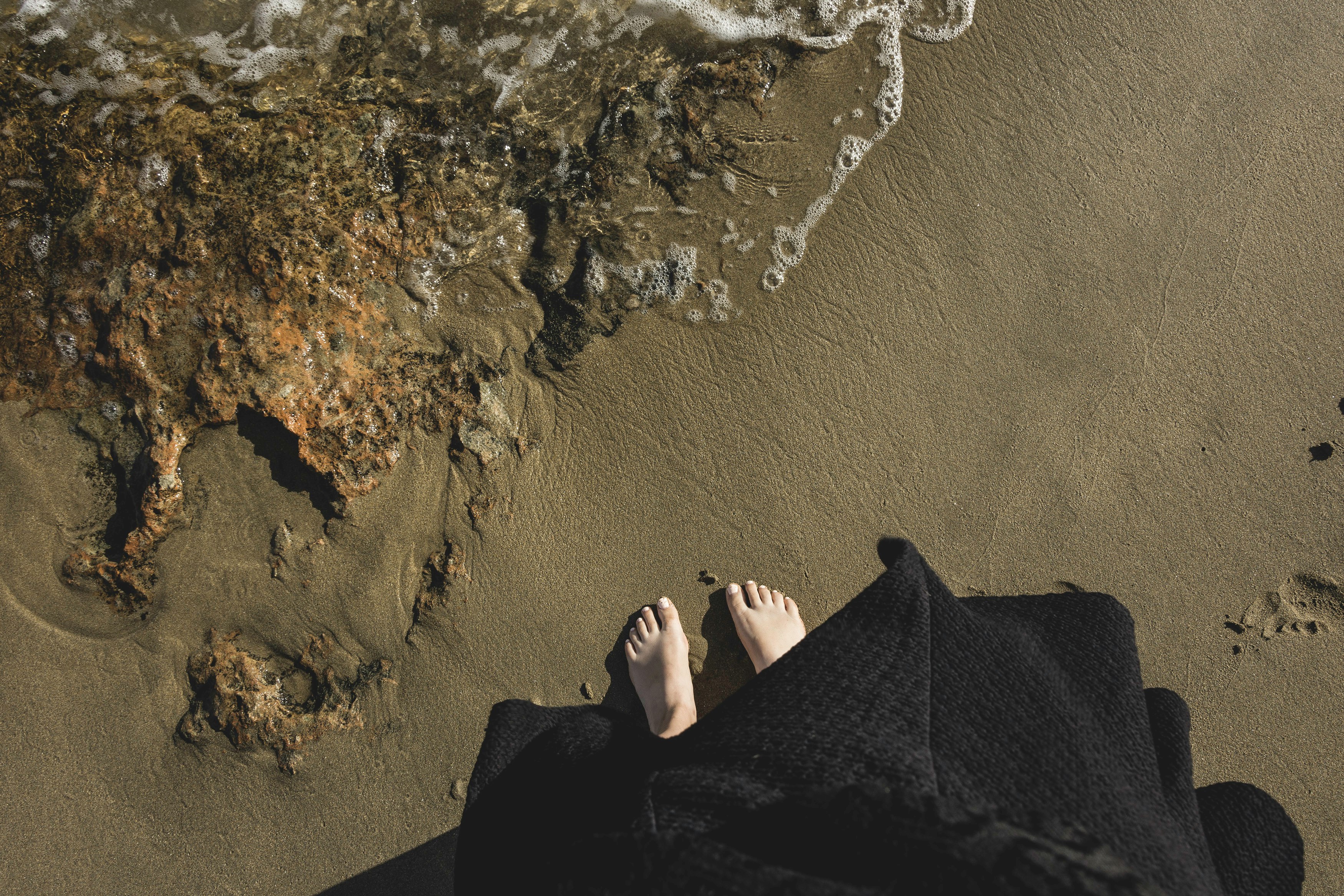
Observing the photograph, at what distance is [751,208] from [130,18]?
229 centimetres

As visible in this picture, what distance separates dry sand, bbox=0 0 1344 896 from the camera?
7.63 ft

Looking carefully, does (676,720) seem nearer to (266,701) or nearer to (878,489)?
(878,489)

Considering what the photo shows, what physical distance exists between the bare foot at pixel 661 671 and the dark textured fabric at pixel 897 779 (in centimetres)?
25

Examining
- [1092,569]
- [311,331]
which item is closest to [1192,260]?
[1092,569]

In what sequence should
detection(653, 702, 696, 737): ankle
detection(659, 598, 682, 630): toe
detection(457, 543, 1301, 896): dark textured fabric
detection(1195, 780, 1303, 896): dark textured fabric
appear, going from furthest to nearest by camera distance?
detection(659, 598, 682, 630): toe < detection(653, 702, 696, 737): ankle < detection(1195, 780, 1303, 896): dark textured fabric < detection(457, 543, 1301, 896): dark textured fabric

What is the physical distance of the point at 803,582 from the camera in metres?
2.41

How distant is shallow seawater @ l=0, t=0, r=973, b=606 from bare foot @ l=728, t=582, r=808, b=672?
0.86 meters

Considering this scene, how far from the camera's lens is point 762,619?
7.66ft

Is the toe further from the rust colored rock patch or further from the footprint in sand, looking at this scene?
the footprint in sand

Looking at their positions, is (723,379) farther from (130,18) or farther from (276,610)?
(130,18)

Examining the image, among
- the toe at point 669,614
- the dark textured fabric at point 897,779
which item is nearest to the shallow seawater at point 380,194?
the toe at point 669,614

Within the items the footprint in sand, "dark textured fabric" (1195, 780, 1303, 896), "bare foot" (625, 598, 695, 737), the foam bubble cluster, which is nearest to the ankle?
"bare foot" (625, 598, 695, 737)

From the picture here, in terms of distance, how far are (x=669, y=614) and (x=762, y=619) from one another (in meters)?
0.30

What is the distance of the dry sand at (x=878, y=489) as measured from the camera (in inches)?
91.5
